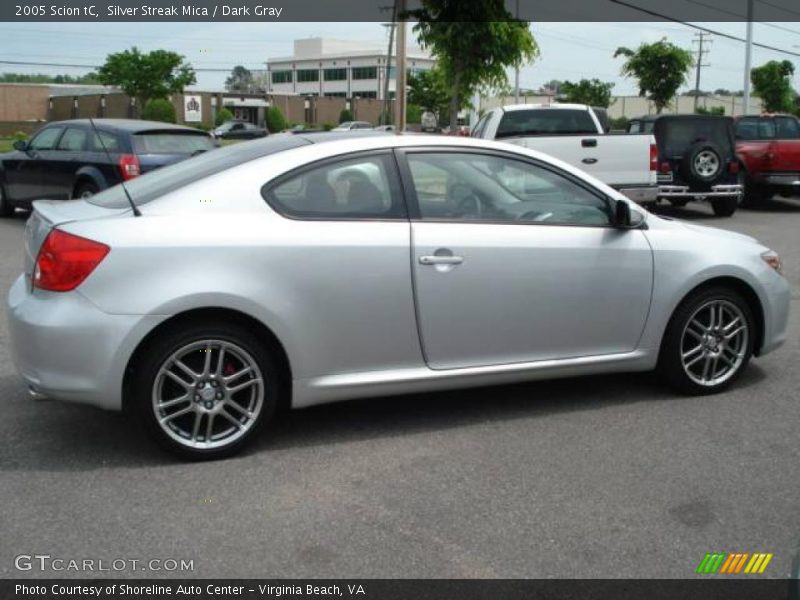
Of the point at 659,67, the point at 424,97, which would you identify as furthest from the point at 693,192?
the point at 424,97

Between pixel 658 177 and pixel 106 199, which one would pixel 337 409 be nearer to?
pixel 106 199

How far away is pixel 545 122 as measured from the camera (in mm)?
14273

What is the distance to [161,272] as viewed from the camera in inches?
158

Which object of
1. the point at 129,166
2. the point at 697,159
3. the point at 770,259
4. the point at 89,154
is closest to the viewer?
the point at 770,259

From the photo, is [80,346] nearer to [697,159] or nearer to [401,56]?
[697,159]

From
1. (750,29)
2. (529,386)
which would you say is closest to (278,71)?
(750,29)

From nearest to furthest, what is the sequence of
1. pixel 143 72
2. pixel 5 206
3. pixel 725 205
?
1. pixel 5 206
2. pixel 725 205
3. pixel 143 72

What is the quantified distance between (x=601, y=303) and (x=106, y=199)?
276 cm

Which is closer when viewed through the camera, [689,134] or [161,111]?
[689,134]

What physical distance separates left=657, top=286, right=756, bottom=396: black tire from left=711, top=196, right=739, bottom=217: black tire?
423 inches

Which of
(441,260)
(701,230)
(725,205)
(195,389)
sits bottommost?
(195,389)

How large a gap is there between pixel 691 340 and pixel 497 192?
4.93 ft

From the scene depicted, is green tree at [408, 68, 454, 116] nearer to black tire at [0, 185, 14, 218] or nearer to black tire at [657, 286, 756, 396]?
black tire at [0, 185, 14, 218]

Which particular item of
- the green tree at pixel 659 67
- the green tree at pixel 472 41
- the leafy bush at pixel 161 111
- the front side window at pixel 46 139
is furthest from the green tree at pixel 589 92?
the front side window at pixel 46 139
